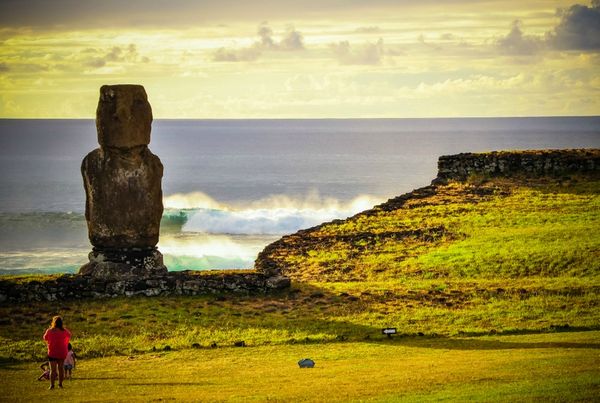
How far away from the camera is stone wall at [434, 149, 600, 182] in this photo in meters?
51.8

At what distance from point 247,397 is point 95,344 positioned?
8.27 m

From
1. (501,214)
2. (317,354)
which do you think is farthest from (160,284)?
(501,214)

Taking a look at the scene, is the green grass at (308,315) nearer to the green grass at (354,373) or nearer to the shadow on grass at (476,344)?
the shadow on grass at (476,344)

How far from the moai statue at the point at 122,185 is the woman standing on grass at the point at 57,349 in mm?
10502

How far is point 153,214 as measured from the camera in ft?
99.4

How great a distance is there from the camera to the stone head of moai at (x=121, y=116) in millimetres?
29344

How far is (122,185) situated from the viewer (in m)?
29.8

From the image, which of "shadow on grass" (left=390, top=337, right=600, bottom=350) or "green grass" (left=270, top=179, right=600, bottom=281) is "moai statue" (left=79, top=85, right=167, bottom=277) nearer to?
"green grass" (left=270, top=179, right=600, bottom=281)

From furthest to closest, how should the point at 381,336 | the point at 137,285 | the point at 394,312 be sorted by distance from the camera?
the point at 137,285 < the point at 394,312 < the point at 381,336

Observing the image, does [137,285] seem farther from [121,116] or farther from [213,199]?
[213,199]

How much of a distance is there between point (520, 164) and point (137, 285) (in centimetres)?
2860

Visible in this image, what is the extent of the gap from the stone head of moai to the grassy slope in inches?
192

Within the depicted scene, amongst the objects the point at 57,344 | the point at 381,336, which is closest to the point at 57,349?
the point at 57,344

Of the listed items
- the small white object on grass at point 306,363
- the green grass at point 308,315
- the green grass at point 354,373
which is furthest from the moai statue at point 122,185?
the small white object on grass at point 306,363
